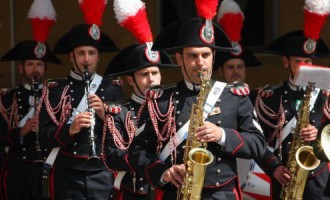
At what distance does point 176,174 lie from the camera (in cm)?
552

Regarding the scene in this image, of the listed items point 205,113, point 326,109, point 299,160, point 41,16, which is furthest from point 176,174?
point 41,16

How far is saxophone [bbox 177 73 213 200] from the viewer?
18.0 ft

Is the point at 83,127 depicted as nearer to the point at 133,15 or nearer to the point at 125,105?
the point at 125,105

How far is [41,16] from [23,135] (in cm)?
126

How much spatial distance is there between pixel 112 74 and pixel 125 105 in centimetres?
36

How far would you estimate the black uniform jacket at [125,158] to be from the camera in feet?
21.7

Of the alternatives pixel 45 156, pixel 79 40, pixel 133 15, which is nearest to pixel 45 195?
pixel 45 156

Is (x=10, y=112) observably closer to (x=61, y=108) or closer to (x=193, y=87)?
(x=61, y=108)

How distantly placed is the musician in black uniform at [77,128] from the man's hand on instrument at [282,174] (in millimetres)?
1396

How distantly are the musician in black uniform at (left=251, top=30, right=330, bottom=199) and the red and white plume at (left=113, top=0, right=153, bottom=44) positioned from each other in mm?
1093

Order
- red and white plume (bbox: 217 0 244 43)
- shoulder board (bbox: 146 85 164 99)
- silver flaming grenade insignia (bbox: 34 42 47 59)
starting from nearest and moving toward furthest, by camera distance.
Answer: shoulder board (bbox: 146 85 164 99)
red and white plume (bbox: 217 0 244 43)
silver flaming grenade insignia (bbox: 34 42 47 59)

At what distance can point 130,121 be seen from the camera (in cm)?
683

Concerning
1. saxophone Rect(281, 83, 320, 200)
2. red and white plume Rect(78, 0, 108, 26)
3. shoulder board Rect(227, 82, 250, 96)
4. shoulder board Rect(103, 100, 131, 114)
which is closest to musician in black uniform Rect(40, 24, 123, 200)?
red and white plume Rect(78, 0, 108, 26)

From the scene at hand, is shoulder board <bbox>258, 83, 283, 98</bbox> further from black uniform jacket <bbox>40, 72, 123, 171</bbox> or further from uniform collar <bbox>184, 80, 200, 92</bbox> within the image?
uniform collar <bbox>184, 80, 200, 92</bbox>
